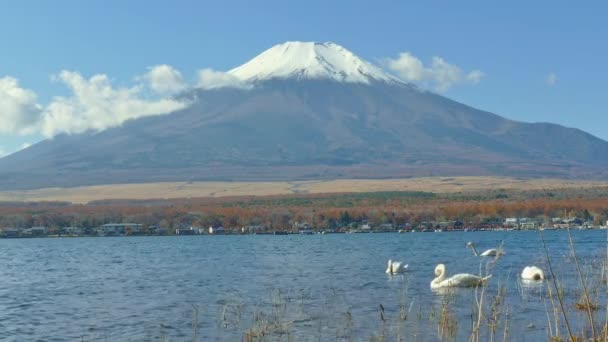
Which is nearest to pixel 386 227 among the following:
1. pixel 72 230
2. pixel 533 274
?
pixel 72 230

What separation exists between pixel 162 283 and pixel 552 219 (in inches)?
2838

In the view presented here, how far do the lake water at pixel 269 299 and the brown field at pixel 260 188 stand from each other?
395 ft

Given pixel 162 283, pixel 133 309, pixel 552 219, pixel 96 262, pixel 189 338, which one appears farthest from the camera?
pixel 552 219

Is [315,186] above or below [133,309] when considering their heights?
above

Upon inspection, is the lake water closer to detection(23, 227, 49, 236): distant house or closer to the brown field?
detection(23, 227, 49, 236): distant house

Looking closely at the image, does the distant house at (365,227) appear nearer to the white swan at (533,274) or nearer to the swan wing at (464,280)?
the white swan at (533,274)

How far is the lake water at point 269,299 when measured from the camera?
20.8 meters

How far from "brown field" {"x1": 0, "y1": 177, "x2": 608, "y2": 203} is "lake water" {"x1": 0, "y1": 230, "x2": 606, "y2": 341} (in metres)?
120

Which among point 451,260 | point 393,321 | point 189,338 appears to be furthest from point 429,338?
point 451,260

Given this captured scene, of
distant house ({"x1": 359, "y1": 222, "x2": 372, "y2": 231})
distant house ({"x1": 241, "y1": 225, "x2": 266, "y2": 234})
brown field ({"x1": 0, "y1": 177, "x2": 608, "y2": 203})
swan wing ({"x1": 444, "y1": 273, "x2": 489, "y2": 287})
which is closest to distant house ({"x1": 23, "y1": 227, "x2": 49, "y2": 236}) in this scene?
distant house ({"x1": 241, "y1": 225, "x2": 266, "y2": 234})

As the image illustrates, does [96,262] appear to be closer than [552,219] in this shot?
Yes

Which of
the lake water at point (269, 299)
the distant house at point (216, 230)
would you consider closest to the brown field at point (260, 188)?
the distant house at point (216, 230)

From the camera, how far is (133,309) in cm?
A: 2677

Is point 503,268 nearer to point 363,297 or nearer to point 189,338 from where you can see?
point 363,297
